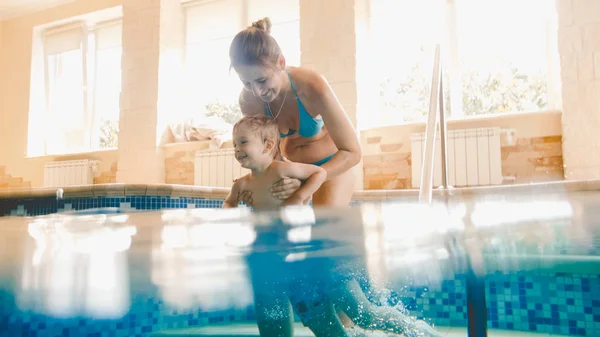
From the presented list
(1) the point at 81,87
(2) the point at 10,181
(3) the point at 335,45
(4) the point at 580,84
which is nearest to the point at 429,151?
(4) the point at 580,84

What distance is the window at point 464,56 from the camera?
564cm

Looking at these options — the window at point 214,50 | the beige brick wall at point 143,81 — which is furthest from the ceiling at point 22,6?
the window at point 214,50

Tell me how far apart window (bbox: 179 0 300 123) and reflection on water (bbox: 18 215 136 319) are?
659 centimetres

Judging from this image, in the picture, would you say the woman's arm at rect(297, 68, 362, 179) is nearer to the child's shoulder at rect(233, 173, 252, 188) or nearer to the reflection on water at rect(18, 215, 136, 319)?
the child's shoulder at rect(233, 173, 252, 188)

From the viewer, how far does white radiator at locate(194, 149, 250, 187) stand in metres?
6.68

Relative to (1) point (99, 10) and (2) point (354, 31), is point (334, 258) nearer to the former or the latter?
(2) point (354, 31)

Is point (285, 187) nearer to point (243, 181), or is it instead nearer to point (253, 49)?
point (243, 181)

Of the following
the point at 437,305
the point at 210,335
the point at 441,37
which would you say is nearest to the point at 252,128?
the point at 437,305

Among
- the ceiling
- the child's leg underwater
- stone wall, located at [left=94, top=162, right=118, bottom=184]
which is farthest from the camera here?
the ceiling

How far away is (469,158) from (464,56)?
1.39 meters

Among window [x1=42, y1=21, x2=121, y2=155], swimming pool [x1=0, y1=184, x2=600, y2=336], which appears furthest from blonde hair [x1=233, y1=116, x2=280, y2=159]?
window [x1=42, y1=21, x2=121, y2=155]

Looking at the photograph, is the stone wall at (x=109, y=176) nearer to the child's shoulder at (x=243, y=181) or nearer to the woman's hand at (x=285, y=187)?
the child's shoulder at (x=243, y=181)

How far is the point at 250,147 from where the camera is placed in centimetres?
194

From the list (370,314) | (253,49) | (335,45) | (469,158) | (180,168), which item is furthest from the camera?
(180,168)
